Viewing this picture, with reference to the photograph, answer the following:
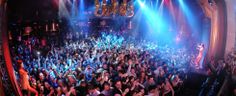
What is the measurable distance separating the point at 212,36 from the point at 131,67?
3.19 feet

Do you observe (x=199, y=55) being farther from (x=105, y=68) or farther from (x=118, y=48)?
(x=105, y=68)

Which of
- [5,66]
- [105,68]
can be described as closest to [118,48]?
[105,68]

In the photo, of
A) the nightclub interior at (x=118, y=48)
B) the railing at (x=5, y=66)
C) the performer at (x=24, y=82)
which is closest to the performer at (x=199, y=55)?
the nightclub interior at (x=118, y=48)

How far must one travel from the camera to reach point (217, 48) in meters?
3.34

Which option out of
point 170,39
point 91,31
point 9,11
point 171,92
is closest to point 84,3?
point 91,31

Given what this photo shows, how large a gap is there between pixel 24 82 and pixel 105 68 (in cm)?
94

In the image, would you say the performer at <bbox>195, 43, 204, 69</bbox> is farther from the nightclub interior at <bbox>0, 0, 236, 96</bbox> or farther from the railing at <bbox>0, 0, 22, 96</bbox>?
the railing at <bbox>0, 0, 22, 96</bbox>

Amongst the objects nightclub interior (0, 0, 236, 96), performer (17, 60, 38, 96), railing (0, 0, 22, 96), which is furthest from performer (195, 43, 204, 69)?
railing (0, 0, 22, 96)

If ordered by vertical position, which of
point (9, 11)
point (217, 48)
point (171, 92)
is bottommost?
point (171, 92)

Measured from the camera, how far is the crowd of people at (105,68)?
11.0 ft

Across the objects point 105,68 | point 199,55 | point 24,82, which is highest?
point 199,55

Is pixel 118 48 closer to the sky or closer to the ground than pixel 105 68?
closer to the sky

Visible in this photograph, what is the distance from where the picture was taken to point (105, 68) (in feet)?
11.1

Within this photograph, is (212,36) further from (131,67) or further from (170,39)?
(131,67)
